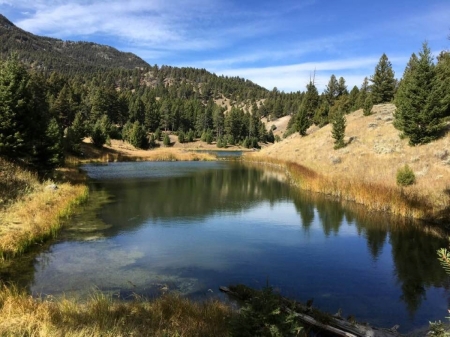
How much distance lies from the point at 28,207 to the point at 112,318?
44.0 ft

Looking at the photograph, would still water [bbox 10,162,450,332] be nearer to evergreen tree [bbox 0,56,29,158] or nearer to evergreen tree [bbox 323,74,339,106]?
evergreen tree [bbox 0,56,29,158]

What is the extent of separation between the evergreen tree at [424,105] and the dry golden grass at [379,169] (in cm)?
136

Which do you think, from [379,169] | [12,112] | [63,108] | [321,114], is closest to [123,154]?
[63,108]

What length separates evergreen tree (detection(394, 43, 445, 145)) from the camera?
1278 inches

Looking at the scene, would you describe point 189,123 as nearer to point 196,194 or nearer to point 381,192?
point 196,194

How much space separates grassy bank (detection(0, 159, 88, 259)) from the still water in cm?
92

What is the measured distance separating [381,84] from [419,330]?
2614 inches

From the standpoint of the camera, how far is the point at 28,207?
18625 millimetres

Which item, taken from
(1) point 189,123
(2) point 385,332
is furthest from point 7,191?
(1) point 189,123

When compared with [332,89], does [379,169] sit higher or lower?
lower

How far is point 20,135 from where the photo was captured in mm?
25969

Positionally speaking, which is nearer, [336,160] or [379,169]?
[379,169]

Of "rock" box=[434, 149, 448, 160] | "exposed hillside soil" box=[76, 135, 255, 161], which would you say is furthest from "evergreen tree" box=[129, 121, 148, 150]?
"rock" box=[434, 149, 448, 160]

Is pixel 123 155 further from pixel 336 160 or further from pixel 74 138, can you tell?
pixel 336 160
